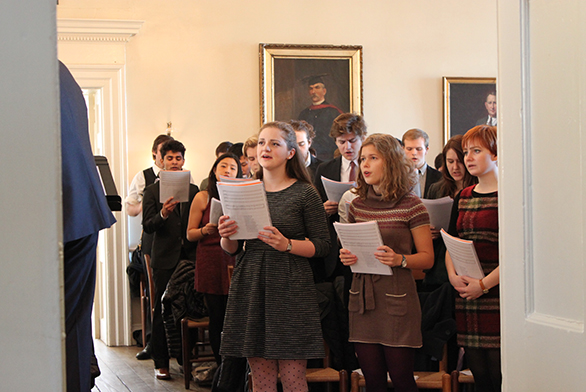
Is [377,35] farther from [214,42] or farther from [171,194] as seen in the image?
[171,194]

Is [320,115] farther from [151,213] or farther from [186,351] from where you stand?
[186,351]

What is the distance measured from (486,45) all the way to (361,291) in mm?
4627

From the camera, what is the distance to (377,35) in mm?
6215

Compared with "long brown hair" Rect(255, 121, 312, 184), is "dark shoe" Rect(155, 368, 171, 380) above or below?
below

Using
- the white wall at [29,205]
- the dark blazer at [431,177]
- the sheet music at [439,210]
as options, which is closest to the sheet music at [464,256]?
the sheet music at [439,210]

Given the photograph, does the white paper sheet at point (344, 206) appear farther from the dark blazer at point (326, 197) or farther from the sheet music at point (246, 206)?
the sheet music at point (246, 206)

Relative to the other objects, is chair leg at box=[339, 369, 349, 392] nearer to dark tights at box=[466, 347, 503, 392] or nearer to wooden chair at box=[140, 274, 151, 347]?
dark tights at box=[466, 347, 503, 392]

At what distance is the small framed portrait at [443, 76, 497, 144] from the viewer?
629cm

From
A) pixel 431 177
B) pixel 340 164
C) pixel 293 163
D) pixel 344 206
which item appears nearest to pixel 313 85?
pixel 340 164

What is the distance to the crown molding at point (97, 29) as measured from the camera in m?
5.46

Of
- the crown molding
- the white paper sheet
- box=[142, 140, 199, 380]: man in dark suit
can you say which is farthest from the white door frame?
the white paper sheet

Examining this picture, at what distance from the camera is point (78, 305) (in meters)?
1.69

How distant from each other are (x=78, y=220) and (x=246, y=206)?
1071 millimetres

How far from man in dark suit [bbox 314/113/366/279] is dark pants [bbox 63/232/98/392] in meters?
1.71
